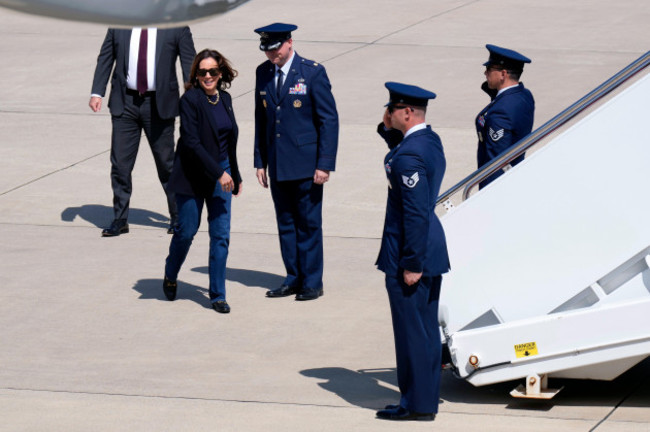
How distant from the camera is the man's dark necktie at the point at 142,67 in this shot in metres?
10.0

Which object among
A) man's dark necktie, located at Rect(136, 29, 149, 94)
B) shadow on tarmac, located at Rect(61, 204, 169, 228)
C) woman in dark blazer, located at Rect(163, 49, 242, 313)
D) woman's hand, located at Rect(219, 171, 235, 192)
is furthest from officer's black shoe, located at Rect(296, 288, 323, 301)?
man's dark necktie, located at Rect(136, 29, 149, 94)

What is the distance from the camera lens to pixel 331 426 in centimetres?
636

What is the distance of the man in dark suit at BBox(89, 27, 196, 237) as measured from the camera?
395 inches

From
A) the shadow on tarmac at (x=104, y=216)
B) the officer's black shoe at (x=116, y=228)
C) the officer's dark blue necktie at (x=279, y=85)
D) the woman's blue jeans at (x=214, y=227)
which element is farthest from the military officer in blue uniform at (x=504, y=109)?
the shadow on tarmac at (x=104, y=216)

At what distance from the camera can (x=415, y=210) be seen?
6.22m

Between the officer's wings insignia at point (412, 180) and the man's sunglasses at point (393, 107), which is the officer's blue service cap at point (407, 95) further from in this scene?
the officer's wings insignia at point (412, 180)

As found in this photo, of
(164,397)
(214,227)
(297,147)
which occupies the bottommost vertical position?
(164,397)

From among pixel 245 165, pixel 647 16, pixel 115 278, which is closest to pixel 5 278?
pixel 115 278

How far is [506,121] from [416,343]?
202 cm

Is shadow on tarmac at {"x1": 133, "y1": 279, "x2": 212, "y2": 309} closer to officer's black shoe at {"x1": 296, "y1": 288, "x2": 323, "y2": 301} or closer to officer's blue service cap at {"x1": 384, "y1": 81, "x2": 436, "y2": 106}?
officer's black shoe at {"x1": 296, "y1": 288, "x2": 323, "y2": 301}

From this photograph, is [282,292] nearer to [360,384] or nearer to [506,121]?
[360,384]

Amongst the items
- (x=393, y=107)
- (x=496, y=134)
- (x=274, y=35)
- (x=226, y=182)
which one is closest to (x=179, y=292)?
(x=226, y=182)

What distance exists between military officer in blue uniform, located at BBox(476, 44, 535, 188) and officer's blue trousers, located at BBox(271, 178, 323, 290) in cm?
127

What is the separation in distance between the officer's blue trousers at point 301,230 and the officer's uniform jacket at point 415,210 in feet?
7.31
